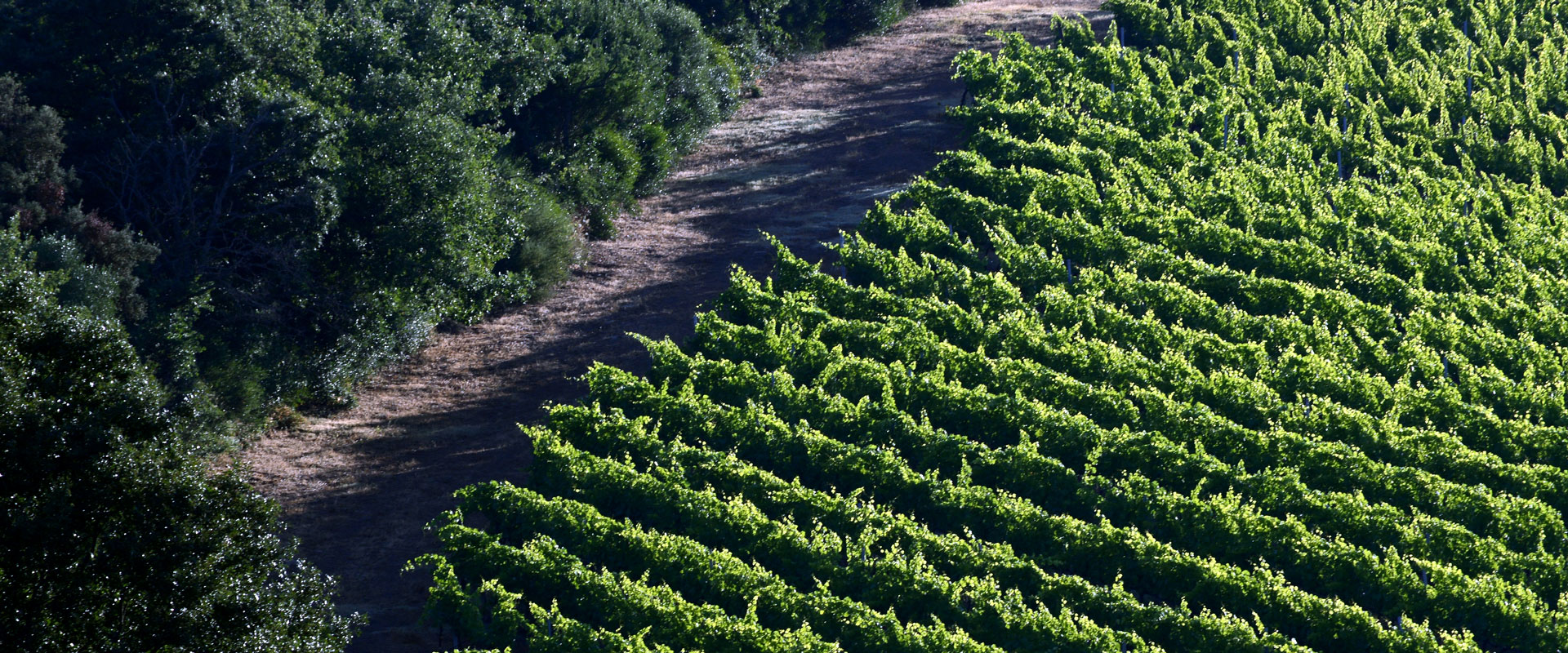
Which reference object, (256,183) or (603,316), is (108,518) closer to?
(256,183)

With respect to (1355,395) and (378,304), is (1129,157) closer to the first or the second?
(1355,395)

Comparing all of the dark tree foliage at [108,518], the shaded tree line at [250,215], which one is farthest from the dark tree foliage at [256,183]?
the dark tree foliage at [108,518]

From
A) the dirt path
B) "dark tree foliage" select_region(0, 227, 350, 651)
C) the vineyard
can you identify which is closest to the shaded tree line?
"dark tree foliage" select_region(0, 227, 350, 651)

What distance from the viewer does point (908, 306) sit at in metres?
20.0

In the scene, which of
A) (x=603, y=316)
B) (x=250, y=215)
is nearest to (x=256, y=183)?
(x=250, y=215)

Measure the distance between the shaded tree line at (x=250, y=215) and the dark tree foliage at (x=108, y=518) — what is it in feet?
0.08

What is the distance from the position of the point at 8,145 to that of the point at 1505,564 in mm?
19842

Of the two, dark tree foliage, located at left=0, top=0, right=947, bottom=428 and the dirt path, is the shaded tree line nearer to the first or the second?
dark tree foliage, located at left=0, top=0, right=947, bottom=428

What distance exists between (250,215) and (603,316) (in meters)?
5.99

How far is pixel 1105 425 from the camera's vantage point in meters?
17.8

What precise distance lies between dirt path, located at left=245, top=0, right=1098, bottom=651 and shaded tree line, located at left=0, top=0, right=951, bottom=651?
812 mm

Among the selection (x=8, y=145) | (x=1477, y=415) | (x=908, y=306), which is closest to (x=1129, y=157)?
(x=908, y=306)

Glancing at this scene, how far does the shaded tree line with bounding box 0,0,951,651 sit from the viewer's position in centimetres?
1083

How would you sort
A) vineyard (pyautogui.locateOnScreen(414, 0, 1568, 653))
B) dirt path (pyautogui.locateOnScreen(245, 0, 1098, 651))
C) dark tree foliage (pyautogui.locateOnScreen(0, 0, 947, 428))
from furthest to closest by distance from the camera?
dark tree foliage (pyautogui.locateOnScreen(0, 0, 947, 428)), dirt path (pyautogui.locateOnScreen(245, 0, 1098, 651)), vineyard (pyautogui.locateOnScreen(414, 0, 1568, 653))
